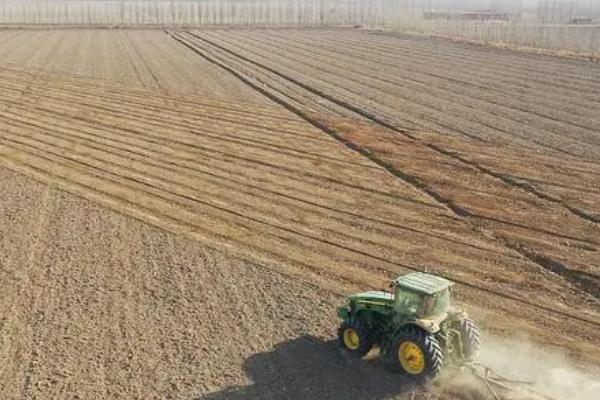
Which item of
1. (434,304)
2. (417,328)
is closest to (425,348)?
(417,328)

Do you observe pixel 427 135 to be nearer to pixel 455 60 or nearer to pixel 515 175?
pixel 515 175

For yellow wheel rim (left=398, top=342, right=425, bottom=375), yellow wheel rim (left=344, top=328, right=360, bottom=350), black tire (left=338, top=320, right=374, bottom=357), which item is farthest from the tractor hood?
yellow wheel rim (left=398, top=342, right=425, bottom=375)

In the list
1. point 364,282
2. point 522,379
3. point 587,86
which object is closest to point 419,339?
point 522,379

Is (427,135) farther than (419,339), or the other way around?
(427,135)

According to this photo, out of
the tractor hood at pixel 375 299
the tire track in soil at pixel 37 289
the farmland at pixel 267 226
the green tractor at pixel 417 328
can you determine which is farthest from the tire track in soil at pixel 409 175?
the tire track in soil at pixel 37 289

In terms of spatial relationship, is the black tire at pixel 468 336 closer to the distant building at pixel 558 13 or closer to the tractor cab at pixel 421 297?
the tractor cab at pixel 421 297

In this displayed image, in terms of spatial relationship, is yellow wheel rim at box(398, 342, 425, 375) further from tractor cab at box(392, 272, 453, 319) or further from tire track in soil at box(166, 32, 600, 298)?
tire track in soil at box(166, 32, 600, 298)
